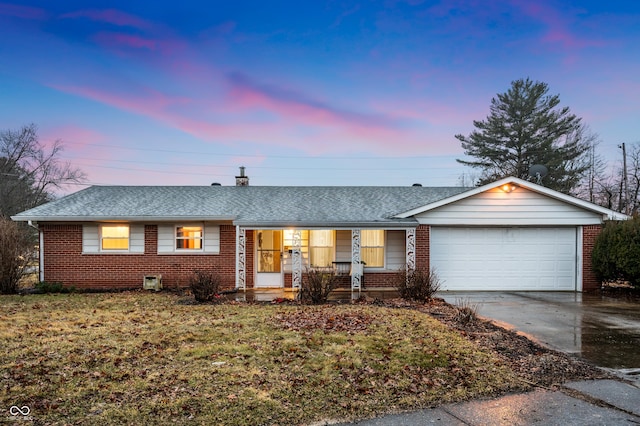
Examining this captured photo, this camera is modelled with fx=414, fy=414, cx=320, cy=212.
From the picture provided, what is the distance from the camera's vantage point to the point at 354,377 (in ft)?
18.1

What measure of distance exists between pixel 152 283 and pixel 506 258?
12.8 metres

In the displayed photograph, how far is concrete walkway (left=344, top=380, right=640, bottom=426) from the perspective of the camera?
169 inches

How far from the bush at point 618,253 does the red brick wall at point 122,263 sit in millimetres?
12313

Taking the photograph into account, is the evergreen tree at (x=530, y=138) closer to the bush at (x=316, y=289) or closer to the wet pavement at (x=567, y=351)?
the wet pavement at (x=567, y=351)

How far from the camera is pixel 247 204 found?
653 inches

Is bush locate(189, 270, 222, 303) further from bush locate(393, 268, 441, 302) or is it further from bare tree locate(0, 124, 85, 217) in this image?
bare tree locate(0, 124, 85, 217)

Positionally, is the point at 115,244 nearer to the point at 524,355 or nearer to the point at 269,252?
the point at 269,252

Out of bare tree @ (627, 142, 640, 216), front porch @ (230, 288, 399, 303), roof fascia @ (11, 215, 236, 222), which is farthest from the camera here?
bare tree @ (627, 142, 640, 216)

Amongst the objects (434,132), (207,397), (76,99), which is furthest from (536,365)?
(434,132)

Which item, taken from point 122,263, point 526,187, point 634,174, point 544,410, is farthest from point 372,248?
point 634,174

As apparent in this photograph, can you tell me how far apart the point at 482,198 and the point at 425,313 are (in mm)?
6501

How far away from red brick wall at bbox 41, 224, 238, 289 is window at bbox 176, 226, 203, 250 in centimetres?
36

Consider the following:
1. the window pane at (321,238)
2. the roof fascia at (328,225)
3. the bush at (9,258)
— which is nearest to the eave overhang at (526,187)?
the roof fascia at (328,225)

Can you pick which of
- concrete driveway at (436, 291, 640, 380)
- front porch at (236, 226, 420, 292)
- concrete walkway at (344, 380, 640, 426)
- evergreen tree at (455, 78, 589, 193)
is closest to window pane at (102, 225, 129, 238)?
front porch at (236, 226, 420, 292)
